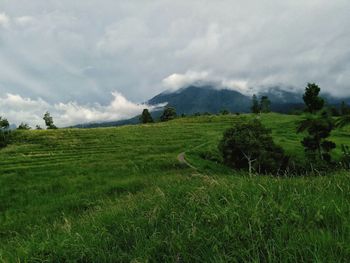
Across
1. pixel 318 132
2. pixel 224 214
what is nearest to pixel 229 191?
pixel 224 214

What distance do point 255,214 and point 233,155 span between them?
53058mm

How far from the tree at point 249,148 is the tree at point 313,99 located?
8841 mm

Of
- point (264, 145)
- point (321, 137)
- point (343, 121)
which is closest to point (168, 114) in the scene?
point (264, 145)

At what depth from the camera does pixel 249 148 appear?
54.3 meters

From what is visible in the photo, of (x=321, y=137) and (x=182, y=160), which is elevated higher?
(x=321, y=137)

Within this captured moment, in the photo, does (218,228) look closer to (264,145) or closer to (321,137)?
(264,145)

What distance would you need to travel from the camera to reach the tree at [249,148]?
53.0 meters

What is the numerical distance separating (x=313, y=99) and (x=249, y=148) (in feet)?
47.9

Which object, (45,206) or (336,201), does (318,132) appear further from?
(336,201)

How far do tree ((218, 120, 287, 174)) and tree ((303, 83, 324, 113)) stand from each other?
29.0ft

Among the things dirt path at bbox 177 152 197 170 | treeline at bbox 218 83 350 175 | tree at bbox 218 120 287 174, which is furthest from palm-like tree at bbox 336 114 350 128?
dirt path at bbox 177 152 197 170

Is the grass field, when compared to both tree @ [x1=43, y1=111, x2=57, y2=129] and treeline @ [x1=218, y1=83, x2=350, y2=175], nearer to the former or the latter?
treeline @ [x1=218, y1=83, x2=350, y2=175]

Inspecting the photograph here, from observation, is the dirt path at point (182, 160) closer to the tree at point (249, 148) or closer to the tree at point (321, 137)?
the tree at point (249, 148)

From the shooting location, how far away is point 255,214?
4898 millimetres
